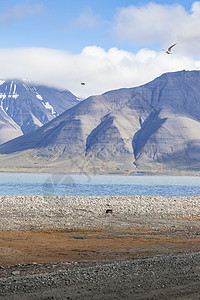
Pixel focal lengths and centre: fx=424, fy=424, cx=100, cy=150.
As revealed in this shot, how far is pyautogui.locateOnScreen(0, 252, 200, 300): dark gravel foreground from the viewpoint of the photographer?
1323 cm

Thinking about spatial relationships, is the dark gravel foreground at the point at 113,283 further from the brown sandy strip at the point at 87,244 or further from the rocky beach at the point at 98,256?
the brown sandy strip at the point at 87,244

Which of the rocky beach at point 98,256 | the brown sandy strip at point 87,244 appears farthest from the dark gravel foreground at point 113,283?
the brown sandy strip at point 87,244

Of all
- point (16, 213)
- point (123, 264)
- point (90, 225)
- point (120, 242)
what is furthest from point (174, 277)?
point (16, 213)

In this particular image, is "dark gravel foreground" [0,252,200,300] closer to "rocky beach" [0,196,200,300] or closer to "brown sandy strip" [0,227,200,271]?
"rocky beach" [0,196,200,300]

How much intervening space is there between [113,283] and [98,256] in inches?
223

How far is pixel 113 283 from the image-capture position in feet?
47.6

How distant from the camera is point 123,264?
667 inches

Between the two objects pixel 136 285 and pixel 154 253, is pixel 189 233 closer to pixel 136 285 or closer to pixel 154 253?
pixel 154 253

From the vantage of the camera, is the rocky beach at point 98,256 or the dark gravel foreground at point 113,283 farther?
the rocky beach at point 98,256

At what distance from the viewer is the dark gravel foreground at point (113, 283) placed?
13.2m

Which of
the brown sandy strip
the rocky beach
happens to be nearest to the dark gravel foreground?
the rocky beach

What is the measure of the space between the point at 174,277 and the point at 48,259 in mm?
6389

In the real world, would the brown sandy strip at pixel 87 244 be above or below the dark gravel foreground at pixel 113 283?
below

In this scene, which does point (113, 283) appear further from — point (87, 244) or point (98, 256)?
point (87, 244)
